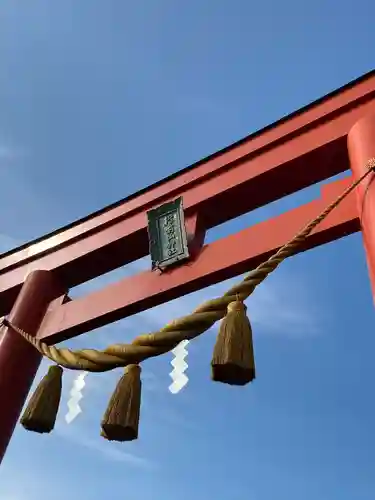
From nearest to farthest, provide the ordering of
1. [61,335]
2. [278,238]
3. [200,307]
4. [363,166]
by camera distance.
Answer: [200,307]
[363,166]
[278,238]
[61,335]

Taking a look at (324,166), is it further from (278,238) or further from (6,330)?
(6,330)

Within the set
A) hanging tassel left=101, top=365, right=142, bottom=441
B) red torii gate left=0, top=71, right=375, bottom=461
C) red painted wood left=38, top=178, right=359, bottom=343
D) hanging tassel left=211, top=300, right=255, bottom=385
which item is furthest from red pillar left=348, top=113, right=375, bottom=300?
hanging tassel left=101, top=365, right=142, bottom=441

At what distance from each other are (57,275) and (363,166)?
2.11m

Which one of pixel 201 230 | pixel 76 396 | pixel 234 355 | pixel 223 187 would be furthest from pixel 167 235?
pixel 234 355

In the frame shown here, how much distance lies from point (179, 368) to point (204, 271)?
2.98ft

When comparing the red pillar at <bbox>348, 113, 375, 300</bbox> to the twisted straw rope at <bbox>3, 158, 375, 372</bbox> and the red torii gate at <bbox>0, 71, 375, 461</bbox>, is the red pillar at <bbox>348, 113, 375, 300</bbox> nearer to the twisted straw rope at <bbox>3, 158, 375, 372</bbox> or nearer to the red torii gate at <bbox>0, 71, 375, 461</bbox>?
the red torii gate at <bbox>0, 71, 375, 461</bbox>

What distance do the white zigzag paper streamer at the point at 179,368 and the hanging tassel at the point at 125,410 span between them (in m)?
0.16

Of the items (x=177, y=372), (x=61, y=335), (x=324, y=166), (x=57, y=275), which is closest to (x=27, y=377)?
(x=61, y=335)

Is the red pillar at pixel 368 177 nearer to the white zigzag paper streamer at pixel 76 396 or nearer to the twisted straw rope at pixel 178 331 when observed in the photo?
the twisted straw rope at pixel 178 331

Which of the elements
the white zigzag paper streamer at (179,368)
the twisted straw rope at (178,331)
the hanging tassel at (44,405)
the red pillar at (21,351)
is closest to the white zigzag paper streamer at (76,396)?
the hanging tassel at (44,405)

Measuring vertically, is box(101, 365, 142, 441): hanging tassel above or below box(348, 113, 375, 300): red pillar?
below

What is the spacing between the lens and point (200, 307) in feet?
5.82

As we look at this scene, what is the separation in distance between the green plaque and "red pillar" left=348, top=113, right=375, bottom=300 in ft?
3.19

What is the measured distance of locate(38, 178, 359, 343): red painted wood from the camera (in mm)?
2357
